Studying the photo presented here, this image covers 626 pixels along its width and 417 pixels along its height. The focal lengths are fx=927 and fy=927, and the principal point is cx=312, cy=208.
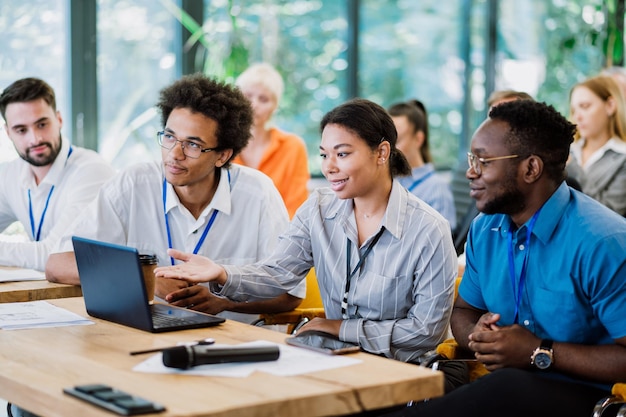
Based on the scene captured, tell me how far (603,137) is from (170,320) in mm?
3908

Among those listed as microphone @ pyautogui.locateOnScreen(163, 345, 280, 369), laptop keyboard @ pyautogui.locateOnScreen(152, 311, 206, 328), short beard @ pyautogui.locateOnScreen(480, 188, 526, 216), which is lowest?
laptop keyboard @ pyautogui.locateOnScreen(152, 311, 206, 328)

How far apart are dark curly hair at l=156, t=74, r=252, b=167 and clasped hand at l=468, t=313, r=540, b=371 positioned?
1.32 meters

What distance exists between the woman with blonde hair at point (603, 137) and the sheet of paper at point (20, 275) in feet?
10.8

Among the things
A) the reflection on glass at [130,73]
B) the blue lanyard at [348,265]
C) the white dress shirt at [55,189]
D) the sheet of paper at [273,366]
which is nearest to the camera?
the sheet of paper at [273,366]

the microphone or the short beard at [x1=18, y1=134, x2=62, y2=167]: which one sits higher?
the short beard at [x1=18, y1=134, x2=62, y2=167]

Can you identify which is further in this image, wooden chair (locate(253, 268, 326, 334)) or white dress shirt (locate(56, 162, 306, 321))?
white dress shirt (locate(56, 162, 306, 321))

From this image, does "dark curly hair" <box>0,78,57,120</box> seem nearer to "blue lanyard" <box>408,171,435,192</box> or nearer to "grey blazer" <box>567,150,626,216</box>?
"blue lanyard" <box>408,171,435,192</box>

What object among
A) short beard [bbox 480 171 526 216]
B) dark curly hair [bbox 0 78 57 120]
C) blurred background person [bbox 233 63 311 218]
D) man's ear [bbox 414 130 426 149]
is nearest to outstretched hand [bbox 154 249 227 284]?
short beard [bbox 480 171 526 216]

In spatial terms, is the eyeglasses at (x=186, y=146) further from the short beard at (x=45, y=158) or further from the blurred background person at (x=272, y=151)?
the blurred background person at (x=272, y=151)

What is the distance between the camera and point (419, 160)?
18.0ft

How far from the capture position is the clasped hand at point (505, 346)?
2383 mm

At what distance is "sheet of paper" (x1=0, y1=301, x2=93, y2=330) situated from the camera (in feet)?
7.80

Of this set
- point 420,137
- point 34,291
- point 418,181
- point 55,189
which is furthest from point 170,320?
point 420,137

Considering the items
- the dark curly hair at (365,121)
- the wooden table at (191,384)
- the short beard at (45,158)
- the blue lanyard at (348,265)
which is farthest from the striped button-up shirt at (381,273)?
the short beard at (45,158)
